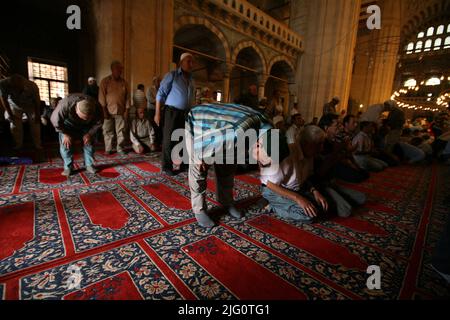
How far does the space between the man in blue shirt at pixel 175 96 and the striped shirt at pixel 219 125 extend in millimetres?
1495

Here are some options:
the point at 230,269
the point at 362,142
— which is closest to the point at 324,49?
the point at 362,142

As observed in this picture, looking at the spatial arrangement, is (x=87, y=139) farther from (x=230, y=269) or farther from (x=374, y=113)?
(x=374, y=113)

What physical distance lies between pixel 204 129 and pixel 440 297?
1.62 metres

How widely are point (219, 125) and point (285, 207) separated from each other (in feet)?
3.41

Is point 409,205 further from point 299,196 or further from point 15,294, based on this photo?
point 15,294

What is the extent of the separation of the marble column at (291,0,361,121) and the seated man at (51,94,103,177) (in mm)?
10594

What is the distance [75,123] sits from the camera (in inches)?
111

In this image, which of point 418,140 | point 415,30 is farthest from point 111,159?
point 415,30

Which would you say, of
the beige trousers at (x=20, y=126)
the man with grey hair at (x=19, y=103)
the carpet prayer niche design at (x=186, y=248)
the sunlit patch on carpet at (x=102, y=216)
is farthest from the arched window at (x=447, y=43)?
the beige trousers at (x=20, y=126)

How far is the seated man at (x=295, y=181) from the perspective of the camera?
187 centimetres

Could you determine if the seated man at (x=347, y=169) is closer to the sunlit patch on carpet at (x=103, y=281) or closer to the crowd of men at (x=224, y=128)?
the crowd of men at (x=224, y=128)

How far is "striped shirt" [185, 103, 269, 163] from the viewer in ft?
4.57

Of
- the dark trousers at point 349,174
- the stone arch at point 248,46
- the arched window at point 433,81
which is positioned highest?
the arched window at point 433,81

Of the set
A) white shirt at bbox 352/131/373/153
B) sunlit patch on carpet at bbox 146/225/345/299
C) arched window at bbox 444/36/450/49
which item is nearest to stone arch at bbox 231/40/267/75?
white shirt at bbox 352/131/373/153
